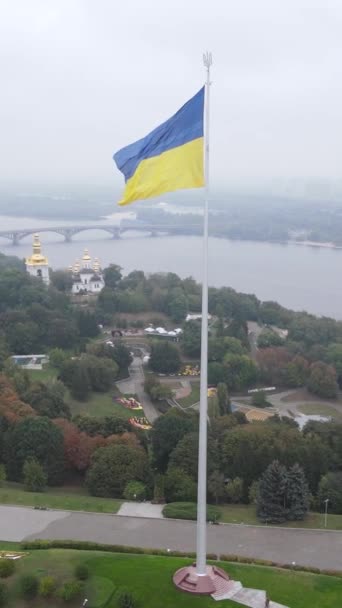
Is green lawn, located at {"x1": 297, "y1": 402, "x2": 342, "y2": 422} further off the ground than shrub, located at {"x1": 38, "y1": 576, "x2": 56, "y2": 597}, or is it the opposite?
shrub, located at {"x1": 38, "y1": 576, "x2": 56, "y2": 597}

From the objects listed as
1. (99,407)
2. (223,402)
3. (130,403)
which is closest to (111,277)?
(130,403)

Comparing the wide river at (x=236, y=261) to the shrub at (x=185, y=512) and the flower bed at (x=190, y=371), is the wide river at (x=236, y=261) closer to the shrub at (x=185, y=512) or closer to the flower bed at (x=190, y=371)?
the flower bed at (x=190, y=371)

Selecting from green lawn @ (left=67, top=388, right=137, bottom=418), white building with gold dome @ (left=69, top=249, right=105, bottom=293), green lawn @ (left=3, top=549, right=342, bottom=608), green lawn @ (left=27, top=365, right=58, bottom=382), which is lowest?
green lawn @ (left=67, top=388, right=137, bottom=418)

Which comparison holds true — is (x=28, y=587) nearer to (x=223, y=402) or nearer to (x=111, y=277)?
(x=223, y=402)

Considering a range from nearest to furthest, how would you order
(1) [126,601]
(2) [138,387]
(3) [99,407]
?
(1) [126,601]
(3) [99,407]
(2) [138,387]

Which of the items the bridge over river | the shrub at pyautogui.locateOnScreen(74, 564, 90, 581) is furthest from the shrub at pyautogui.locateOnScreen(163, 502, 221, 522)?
the bridge over river

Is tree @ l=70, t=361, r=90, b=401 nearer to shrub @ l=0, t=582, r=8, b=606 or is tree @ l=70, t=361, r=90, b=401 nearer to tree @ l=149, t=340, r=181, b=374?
tree @ l=149, t=340, r=181, b=374

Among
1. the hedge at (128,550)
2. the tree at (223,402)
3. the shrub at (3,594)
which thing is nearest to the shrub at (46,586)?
the shrub at (3,594)
